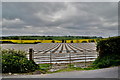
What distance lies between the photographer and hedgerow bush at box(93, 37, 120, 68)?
7.29 meters

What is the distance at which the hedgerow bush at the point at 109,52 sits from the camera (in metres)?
7.29

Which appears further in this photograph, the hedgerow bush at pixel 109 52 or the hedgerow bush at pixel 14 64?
the hedgerow bush at pixel 109 52

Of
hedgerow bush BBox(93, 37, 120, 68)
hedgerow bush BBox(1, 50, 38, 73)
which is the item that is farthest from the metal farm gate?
hedgerow bush BBox(93, 37, 120, 68)

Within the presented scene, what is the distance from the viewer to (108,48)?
803 centimetres

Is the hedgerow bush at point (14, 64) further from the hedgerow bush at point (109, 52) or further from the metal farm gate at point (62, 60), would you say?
the hedgerow bush at point (109, 52)

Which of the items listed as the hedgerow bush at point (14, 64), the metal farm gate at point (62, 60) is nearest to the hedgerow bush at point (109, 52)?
the metal farm gate at point (62, 60)

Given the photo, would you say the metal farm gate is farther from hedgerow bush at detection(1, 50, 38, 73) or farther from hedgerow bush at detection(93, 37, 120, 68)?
hedgerow bush at detection(93, 37, 120, 68)

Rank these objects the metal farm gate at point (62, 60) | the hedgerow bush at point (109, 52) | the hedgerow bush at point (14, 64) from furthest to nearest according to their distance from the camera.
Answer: the metal farm gate at point (62, 60)
the hedgerow bush at point (109, 52)
the hedgerow bush at point (14, 64)

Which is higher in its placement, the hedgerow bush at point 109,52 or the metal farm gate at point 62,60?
the hedgerow bush at point 109,52

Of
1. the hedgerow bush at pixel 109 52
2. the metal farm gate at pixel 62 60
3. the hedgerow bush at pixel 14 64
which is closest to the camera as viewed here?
the hedgerow bush at pixel 14 64

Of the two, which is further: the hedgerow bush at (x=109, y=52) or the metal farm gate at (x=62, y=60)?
the metal farm gate at (x=62, y=60)

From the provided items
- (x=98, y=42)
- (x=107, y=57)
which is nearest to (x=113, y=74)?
(x=107, y=57)

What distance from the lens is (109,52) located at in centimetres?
811

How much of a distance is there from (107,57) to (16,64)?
528cm
